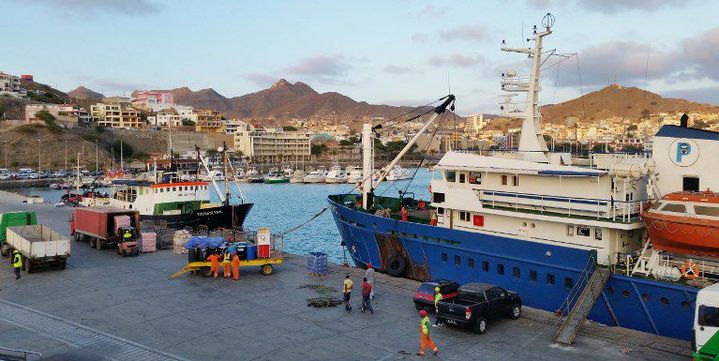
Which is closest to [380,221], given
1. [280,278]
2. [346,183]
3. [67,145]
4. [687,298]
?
[280,278]

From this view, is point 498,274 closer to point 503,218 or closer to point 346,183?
point 503,218

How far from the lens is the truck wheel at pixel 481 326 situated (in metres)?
14.9

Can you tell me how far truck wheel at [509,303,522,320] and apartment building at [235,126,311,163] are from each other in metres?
168

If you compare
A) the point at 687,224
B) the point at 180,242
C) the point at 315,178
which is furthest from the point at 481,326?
the point at 315,178

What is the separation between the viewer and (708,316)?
12000 mm

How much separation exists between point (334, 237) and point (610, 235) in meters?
34.9

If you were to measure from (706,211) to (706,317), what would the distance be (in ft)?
14.7

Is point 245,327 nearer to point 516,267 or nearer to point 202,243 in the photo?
point 202,243

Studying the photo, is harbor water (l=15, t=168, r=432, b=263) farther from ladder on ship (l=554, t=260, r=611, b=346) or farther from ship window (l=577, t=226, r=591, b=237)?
ladder on ship (l=554, t=260, r=611, b=346)

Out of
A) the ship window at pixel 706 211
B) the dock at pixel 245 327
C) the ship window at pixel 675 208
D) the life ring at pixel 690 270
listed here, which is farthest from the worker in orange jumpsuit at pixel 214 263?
the ship window at pixel 706 211

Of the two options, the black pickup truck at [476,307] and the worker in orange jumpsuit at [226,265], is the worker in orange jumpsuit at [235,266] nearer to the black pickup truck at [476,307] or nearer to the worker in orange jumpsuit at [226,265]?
the worker in orange jumpsuit at [226,265]

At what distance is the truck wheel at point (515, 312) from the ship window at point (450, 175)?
7192mm

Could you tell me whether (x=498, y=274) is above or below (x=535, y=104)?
below

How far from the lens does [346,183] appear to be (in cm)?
12744
